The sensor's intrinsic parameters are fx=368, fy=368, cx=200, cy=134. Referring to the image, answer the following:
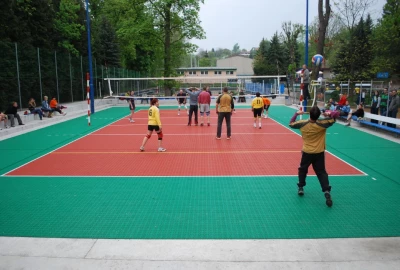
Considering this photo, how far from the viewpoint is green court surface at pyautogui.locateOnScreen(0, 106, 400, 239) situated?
568 cm

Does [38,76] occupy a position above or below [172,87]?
above

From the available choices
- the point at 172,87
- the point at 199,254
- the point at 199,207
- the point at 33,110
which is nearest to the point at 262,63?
the point at 172,87

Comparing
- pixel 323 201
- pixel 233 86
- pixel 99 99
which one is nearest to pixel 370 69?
pixel 233 86

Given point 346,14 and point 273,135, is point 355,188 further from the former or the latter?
point 346,14

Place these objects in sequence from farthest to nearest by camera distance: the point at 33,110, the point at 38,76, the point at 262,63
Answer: the point at 262,63 → the point at 38,76 → the point at 33,110

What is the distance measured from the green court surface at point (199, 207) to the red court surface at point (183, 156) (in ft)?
1.92

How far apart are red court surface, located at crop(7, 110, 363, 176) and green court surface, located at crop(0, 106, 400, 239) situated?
0.59 metres

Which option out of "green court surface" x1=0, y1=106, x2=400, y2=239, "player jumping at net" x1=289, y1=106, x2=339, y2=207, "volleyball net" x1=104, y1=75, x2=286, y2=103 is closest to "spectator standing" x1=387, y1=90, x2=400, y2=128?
"green court surface" x1=0, y1=106, x2=400, y2=239

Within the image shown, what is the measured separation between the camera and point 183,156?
36.5 feet

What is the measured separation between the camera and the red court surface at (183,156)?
9.39 meters

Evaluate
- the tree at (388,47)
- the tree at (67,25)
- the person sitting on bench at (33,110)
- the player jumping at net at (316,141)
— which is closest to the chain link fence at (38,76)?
the person sitting on bench at (33,110)

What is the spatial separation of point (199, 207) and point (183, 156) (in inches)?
177

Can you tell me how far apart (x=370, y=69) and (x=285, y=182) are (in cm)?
3672

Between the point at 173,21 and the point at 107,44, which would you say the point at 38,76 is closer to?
the point at 173,21
